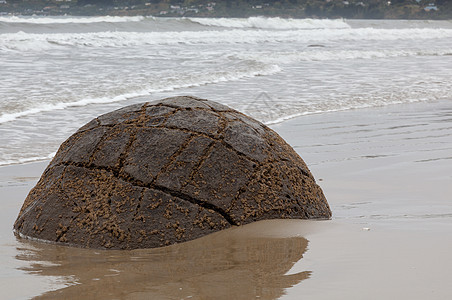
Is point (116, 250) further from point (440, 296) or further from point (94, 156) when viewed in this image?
point (440, 296)

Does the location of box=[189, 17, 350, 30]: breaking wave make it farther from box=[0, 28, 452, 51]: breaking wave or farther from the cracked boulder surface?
the cracked boulder surface

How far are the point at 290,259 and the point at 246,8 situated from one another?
70.5 metres

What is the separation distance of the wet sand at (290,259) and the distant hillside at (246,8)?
62.4 metres

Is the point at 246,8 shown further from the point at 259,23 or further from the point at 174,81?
the point at 174,81

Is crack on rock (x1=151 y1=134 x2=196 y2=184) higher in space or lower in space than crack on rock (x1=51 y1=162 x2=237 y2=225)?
higher

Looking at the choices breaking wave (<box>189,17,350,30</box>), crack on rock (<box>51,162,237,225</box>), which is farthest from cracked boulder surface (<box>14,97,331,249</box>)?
breaking wave (<box>189,17,350,30</box>)

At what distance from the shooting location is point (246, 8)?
71.3m

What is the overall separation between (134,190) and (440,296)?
148 cm

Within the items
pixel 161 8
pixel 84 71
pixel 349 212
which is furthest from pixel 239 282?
pixel 161 8

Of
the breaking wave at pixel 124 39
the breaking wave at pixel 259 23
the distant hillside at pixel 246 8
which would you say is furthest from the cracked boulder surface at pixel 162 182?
the distant hillside at pixel 246 8

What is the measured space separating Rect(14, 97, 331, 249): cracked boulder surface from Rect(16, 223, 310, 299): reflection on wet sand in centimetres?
8

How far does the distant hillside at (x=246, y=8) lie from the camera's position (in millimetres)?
64875

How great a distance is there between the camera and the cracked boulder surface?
9.84 feet

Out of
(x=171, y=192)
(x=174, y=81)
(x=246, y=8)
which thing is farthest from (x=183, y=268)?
(x=246, y=8)
